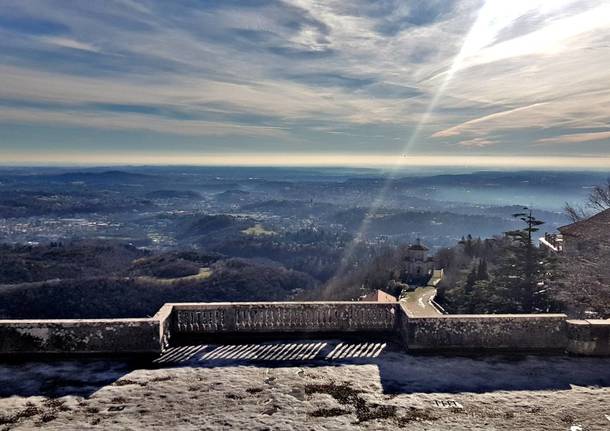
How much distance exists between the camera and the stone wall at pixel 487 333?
1411 centimetres

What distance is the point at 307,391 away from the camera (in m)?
11.5

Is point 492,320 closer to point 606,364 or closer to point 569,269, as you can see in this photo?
point 606,364

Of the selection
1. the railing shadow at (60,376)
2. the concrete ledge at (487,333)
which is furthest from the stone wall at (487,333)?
the railing shadow at (60,376)

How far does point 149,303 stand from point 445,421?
13565cm

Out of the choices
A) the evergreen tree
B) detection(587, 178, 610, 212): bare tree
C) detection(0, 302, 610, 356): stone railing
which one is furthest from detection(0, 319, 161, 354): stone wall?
detection(587, 178, 610, 212): bare tree

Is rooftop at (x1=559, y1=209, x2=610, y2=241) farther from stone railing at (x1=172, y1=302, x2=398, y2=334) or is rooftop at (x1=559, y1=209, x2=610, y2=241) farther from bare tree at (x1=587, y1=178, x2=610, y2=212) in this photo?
stone railing at (x1=172, y1=302, x2=398, y2=334)

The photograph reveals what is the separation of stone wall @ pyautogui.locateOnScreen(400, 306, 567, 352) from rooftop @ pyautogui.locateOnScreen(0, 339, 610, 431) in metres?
0.61

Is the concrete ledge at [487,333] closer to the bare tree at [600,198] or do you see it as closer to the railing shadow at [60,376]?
the railing shadow at [60,376]

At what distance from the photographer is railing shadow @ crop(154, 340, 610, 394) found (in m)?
12.0

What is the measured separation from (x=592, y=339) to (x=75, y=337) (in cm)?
1537

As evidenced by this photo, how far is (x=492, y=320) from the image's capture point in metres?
14.2

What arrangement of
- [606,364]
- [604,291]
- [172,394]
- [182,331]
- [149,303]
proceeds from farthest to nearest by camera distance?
[149,303] < [604,291] < [182,331] < [606,364] < [172,394]

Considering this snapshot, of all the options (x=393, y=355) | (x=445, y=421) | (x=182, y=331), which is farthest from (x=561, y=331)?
(x=182, y=331)

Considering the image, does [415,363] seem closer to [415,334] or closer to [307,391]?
[415,334]
